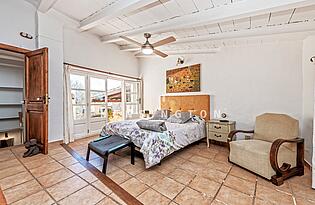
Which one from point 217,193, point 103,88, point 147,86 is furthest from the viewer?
point 147,86

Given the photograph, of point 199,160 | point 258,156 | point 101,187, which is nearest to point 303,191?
point 258,156

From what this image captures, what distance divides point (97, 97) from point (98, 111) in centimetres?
47

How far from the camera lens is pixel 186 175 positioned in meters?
2.45

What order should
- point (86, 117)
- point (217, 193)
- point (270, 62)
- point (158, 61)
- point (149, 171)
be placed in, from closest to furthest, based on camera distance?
point (217, 193) < point (149, 171) < point (270, 62) < point (86, 117) < point (158, 61)

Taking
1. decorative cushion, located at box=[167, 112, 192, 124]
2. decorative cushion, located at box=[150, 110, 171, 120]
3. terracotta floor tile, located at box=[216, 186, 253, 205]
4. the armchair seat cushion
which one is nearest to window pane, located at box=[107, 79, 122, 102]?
decorative cushion, located at box=[150, 110, 171, 120]

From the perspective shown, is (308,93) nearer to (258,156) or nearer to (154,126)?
(258,156)

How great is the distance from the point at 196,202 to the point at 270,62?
3.41 metres

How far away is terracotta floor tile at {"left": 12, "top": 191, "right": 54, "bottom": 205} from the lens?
1717mm

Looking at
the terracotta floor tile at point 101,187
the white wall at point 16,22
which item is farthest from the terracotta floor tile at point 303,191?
the white wall at point 16,22

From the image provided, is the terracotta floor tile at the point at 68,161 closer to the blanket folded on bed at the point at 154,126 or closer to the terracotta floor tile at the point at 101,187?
the terracotta floor tile at the point at 101,187

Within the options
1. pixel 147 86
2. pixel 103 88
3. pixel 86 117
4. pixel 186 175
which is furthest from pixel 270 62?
pixel 86 117

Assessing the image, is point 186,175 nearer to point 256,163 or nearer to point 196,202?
point 196,202

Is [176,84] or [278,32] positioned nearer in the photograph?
[278,32]

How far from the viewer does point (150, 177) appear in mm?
2385
